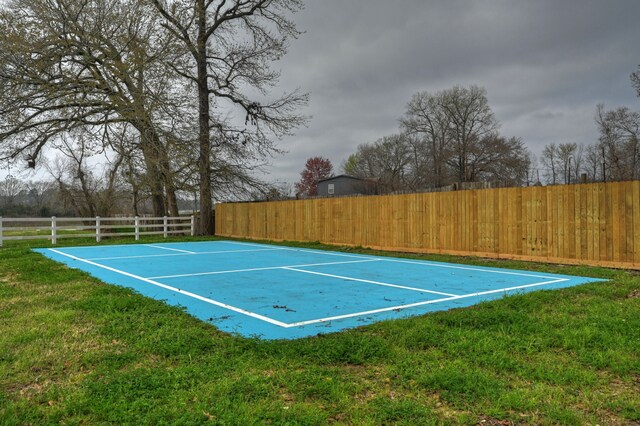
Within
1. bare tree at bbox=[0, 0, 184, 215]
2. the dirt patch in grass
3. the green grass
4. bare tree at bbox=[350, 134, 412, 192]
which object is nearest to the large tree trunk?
bare tree at bbox=[0, 0, 184, 215]

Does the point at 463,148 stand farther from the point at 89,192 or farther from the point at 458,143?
the point at 89,192

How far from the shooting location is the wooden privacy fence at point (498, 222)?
30.7 ft

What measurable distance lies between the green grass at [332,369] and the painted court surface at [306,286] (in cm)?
53

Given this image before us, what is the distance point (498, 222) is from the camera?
37.9 ft

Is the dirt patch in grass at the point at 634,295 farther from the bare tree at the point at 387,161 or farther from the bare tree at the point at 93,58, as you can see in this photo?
the bare tree at the point at 387,161

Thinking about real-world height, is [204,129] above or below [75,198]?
above

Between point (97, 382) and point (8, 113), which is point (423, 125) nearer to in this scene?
point (8, 113)

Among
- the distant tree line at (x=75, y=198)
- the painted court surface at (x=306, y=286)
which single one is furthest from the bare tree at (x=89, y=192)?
the painted court surface at (x=306, y=286)

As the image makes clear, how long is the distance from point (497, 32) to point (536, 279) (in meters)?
8.77

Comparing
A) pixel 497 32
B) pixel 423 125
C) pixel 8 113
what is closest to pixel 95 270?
pixel 8 113

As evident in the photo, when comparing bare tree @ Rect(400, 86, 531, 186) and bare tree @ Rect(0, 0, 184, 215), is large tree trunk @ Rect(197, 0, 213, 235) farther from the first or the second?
bare tree @ Rect(400, 86, 531, 186)

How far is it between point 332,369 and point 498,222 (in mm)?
9169

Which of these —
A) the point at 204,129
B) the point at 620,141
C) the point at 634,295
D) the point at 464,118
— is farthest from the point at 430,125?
the point at 634,295

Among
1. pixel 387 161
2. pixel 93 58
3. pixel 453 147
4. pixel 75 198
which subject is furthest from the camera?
pixel 387 161
